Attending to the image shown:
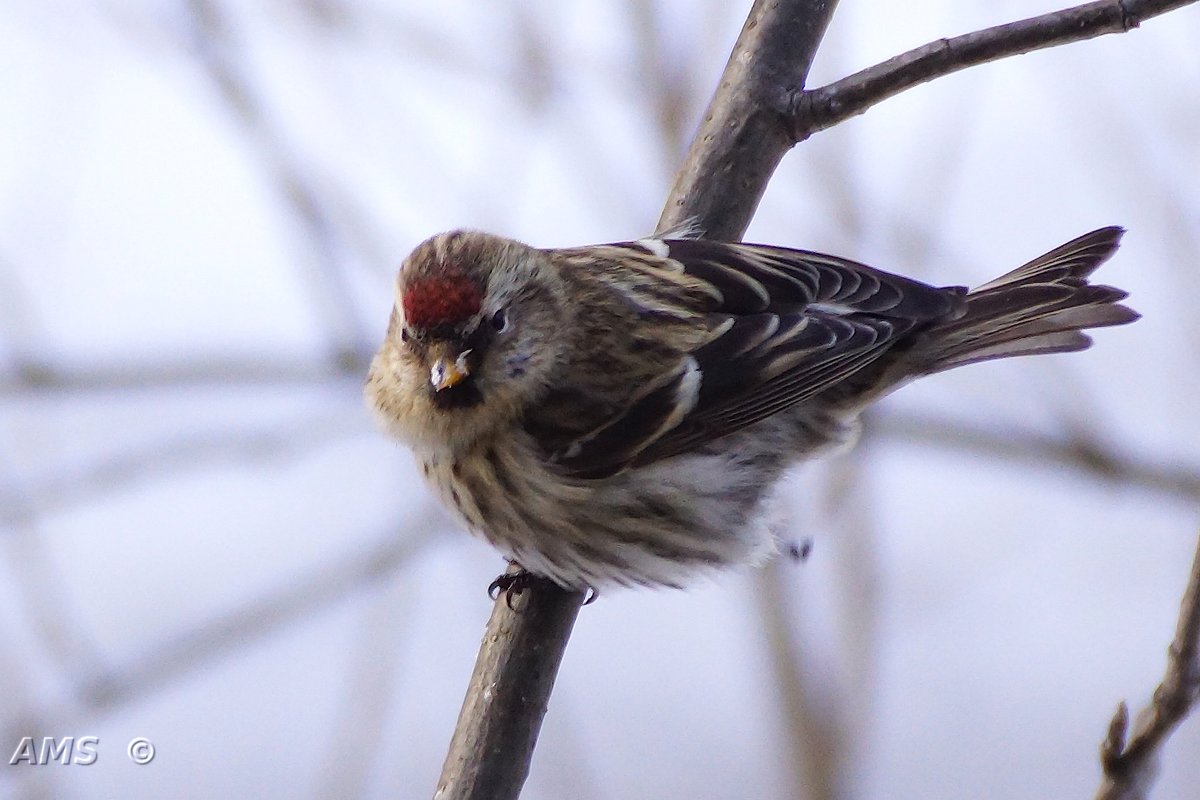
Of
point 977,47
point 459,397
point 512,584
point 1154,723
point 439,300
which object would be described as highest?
point 977,47

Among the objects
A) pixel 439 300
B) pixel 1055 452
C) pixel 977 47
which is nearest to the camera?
pixel 977 47

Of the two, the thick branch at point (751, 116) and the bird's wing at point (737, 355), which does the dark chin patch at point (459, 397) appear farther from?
the thick branch at point (751, 116)

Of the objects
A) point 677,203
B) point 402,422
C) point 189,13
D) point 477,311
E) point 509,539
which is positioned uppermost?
point 189,13

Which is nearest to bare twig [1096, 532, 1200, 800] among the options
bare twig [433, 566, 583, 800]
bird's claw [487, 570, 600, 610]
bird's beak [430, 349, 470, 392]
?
bare twig [433, 566, 583, 800]

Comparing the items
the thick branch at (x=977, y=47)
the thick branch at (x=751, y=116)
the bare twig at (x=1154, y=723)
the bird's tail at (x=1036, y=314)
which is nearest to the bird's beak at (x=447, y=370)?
the thick branch at (x=751, y=116)

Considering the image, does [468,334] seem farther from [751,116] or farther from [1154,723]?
[1154,723]

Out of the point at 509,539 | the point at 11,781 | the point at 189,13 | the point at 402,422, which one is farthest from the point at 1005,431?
the point at 11,781

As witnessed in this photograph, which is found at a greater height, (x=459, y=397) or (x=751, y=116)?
(x=751, y=116)

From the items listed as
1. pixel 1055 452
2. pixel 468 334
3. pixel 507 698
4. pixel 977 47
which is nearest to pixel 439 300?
pixel 468 334

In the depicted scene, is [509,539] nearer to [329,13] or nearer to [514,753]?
[514,753]
